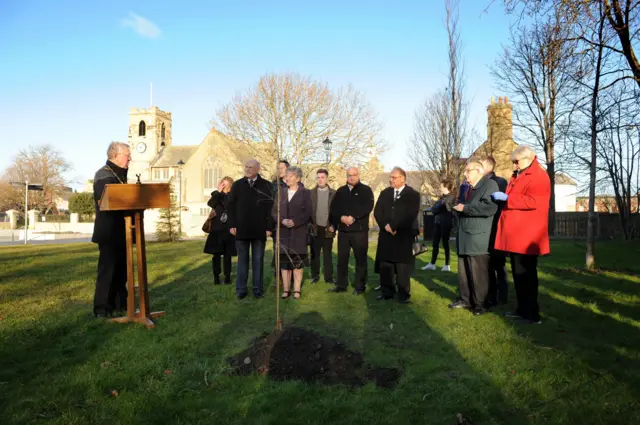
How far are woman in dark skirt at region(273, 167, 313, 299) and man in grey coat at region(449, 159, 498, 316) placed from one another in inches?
97.7

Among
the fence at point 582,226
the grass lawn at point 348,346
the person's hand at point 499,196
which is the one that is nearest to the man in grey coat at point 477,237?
the person's hand at point 499,196

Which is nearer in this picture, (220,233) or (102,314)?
(102,314)

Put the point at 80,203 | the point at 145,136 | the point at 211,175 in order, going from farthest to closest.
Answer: the point at 145,136 → the point at 211,175 → the point at 80,203

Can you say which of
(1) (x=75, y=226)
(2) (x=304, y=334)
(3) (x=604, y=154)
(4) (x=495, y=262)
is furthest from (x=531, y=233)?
(1) (x=75, y=226)

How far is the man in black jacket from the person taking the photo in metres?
8.20

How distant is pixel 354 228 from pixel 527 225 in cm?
303

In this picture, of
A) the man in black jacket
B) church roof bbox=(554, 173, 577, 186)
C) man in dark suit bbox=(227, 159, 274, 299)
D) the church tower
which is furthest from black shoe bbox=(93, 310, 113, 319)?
the church tower

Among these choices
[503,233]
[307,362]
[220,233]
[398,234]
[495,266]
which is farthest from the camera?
[220,233]

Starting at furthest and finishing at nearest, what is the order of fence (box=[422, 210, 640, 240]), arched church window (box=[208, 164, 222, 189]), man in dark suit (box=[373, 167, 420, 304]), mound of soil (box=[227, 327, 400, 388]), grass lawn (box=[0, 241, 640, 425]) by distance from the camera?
1. arched church window (box=[208, 164, 222, 189])
2. fence (box=[422, 210, 640, 240])
3. man in dark suit (box=[373, 167, 420, 304])
4. mound of soil (box=[227, 327, 400, 388])
5. grass lawn (box=[0, 241, 640, 425])

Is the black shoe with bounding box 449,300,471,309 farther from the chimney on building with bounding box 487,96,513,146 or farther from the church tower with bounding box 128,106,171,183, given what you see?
the church tower with bounding box 128,106,171,183

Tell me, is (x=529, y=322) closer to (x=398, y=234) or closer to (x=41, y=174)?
(x=398, y=234)

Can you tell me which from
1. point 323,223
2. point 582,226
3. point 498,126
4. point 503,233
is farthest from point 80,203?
point 503,233

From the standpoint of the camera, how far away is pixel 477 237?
6.42 metres

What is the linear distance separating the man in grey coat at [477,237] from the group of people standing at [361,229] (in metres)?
0.01
